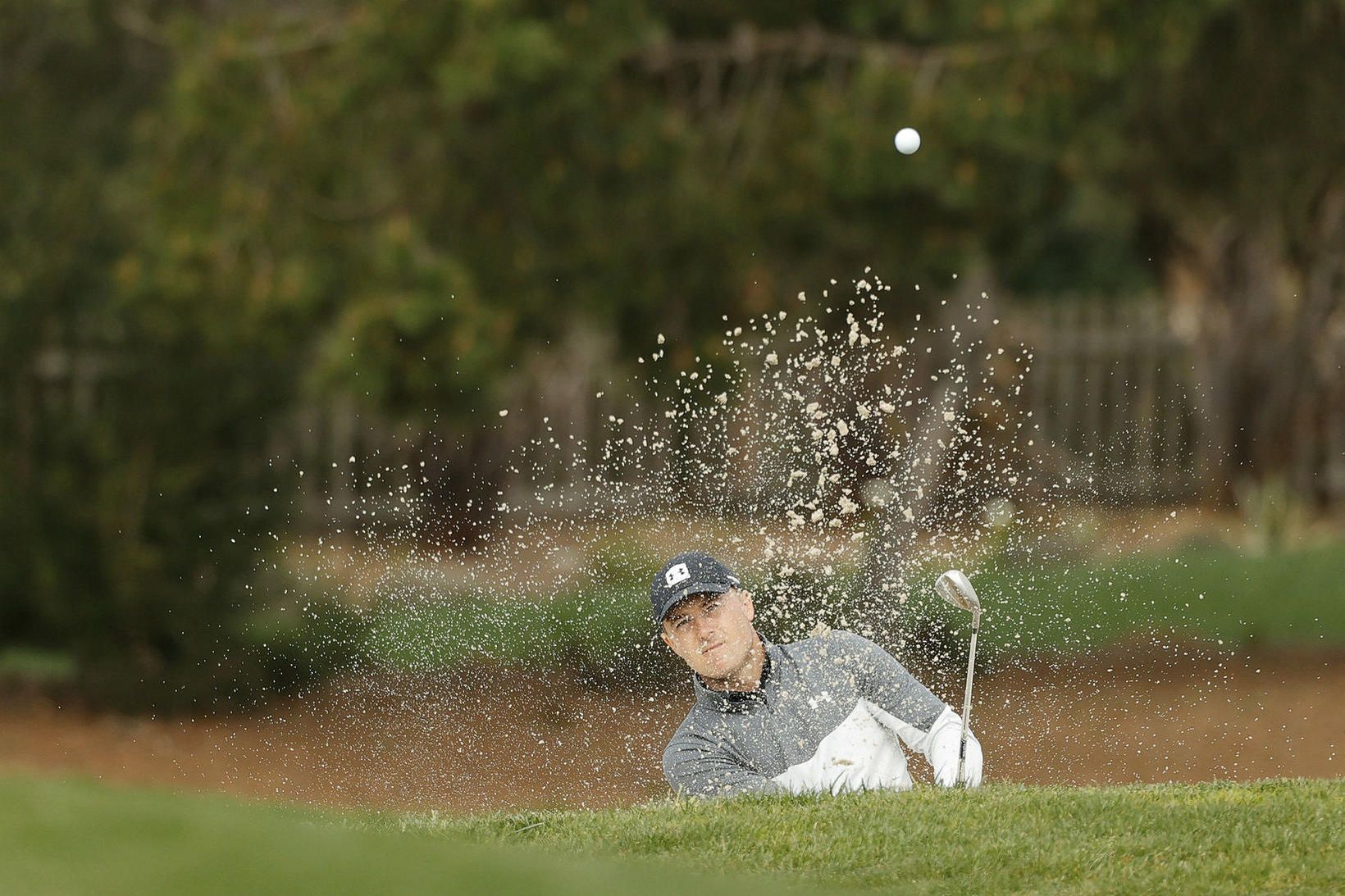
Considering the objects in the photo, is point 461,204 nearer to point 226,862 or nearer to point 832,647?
point 832,647

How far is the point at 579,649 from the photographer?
1088 centimetres

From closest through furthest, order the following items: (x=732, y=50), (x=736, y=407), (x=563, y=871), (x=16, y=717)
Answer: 1. (x=563, y=871)
2. (x=16, y=717)
3. (x=732, y=50)
4. (x=736, y=407)

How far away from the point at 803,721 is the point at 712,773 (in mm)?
302

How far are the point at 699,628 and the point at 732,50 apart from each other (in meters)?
7.77

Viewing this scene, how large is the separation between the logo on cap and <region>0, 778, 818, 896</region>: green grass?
1.27m

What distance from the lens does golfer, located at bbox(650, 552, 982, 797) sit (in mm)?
5152

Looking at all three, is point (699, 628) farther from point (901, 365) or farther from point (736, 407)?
point (901, 365)

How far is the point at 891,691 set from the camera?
518 centimetres

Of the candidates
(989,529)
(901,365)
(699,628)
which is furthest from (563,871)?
(901,365)

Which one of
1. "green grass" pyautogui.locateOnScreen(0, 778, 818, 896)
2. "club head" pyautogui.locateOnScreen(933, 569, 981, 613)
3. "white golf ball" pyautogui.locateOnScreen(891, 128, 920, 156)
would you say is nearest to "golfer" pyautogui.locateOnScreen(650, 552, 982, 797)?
"club head" pyautogui.locateOnScreen(933, 569, 981, 613)

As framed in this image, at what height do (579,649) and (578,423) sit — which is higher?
(578,423)

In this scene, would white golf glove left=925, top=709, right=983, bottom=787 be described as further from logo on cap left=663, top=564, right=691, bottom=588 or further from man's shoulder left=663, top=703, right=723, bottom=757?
logo on cap left=663, top=564, right=691, bottom=588

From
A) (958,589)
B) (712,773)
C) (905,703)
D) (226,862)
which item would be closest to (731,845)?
(712,773)

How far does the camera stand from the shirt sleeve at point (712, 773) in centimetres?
524
